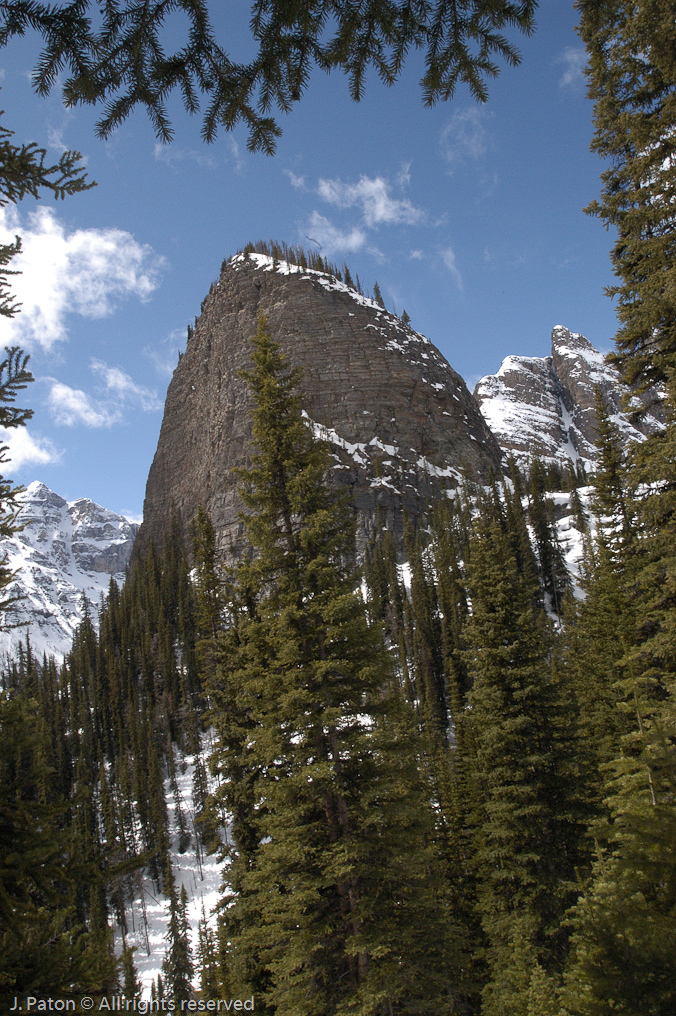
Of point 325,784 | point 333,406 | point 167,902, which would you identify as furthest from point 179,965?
point 333,406

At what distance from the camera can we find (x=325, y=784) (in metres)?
10.2

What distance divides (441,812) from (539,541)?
4982 cm

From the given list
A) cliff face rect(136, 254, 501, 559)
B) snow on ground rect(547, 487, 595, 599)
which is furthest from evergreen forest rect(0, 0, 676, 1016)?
cliff face rect(136, 254, 501, 559)

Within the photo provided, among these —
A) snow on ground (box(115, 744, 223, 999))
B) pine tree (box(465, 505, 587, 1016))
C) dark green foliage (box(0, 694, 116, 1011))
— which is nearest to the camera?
dark green foliage (box(0, 694, 116, 1011))

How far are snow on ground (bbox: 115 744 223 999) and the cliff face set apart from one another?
1918 inches

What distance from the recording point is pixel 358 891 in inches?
396

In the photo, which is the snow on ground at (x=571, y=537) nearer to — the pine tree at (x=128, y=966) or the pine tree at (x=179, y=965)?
the pine tree at (x=179, y=965)

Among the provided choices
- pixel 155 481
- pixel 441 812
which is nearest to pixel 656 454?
pixel 441 812

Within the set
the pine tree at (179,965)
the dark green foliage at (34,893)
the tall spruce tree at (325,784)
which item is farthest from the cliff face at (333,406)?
the dark green foliage at (34,893)

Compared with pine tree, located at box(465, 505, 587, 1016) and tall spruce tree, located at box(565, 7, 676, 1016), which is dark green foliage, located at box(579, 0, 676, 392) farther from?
pine tree, located at box(465, 505, 587, 1016)

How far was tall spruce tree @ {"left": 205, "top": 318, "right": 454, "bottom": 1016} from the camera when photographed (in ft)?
31.6

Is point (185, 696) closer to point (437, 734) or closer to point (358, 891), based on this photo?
point (437, 734)

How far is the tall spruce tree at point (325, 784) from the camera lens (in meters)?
9.62

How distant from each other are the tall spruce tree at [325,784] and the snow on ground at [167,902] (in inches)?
1566
